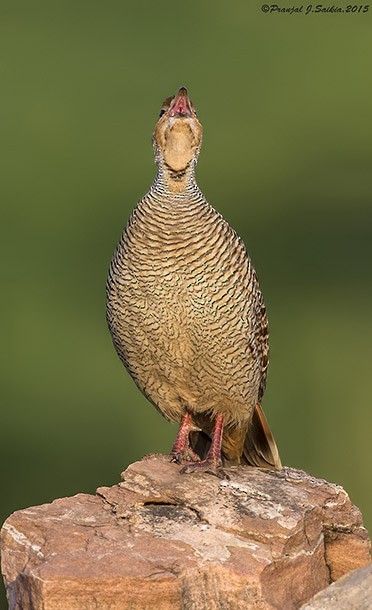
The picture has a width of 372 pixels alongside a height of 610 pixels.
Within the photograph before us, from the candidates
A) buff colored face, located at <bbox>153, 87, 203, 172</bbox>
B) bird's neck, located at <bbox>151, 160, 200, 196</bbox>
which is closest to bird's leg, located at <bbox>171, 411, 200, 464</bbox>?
bird's neck, located at <bbox>151, 160, 200, 196</bbox>

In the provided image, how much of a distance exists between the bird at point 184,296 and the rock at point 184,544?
30cm

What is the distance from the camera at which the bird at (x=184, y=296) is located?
4.71 m

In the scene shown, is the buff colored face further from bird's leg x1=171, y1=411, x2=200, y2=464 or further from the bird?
bird's leg x1=171, y1=411, x2=200, y2=464

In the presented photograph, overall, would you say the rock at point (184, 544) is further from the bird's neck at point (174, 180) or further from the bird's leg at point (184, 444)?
the bird's neck at point (174, 180)

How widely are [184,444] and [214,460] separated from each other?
346mm

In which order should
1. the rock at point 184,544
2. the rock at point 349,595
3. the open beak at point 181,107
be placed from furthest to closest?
the open beak at point 181,107 < the rock at point 184,544 < the rock at point 349,595

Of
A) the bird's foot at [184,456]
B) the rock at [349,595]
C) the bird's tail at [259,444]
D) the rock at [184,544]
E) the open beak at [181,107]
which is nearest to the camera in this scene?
the rock at [349,595]

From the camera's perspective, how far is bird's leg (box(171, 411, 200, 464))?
→ 16.5 ft

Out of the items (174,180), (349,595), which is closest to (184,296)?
(174,180)

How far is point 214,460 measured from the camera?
482 cm

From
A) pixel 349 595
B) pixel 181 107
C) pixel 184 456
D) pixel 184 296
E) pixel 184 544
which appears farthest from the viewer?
pixel 184 456

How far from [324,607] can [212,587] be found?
452 mm

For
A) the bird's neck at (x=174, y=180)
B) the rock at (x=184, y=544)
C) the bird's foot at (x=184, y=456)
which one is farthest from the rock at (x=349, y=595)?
the bird's neck at (x=174, y=180)

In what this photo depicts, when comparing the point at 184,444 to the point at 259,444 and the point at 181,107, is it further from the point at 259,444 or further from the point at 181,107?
the point at 181,107
